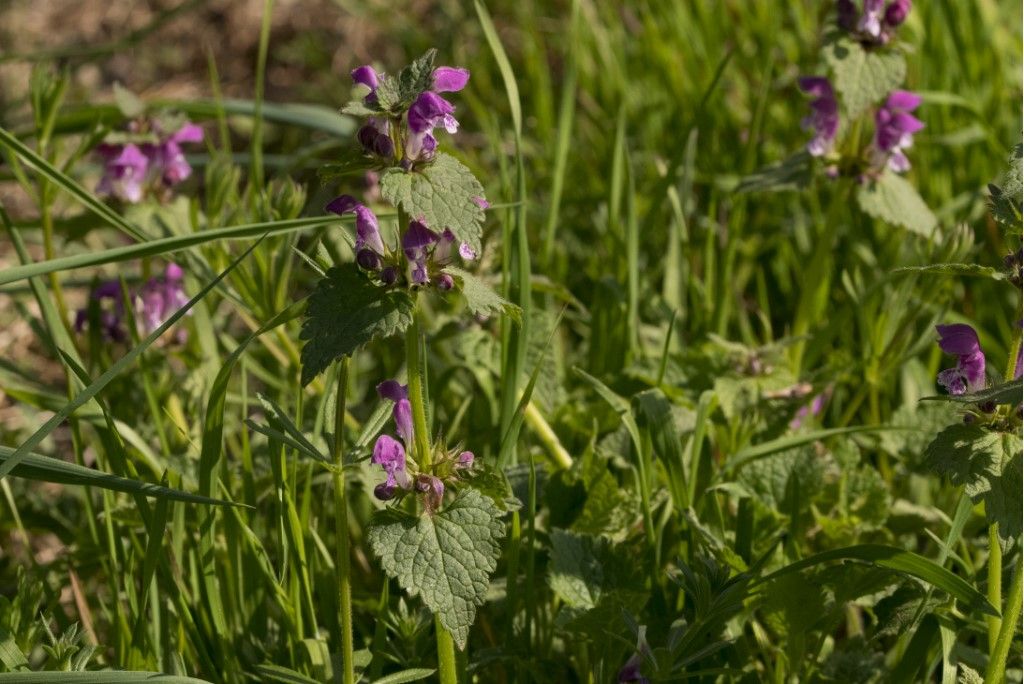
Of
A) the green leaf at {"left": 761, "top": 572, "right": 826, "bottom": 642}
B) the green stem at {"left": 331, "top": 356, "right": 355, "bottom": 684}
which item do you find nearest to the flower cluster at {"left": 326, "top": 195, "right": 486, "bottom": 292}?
the green stem at {"left": 331, "top": 356, "right": 355, "bottom": 684}

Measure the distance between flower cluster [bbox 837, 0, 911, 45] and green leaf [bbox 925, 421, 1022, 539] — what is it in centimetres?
111

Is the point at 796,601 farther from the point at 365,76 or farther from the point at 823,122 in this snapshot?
the point at 823,122

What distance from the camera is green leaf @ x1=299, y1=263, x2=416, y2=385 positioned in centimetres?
140

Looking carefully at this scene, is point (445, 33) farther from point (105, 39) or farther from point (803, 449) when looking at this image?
point (803, 449)

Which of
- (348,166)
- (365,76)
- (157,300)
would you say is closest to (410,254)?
(348,166)

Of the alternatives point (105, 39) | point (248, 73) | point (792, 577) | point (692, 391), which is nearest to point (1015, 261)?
point (792, 577)

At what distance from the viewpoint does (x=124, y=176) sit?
2.51 m

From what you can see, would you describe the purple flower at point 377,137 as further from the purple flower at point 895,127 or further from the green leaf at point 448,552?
the purple flower at point 895,127

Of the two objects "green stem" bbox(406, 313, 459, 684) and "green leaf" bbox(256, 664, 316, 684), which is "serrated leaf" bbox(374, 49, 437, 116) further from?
"green leaf" bbox(256, 664, 316, 684)

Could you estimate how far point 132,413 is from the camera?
2.48m

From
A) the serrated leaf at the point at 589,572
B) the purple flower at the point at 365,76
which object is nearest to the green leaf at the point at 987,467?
the serrated leaf at the point at 589,572

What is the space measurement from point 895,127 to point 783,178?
0.23 m

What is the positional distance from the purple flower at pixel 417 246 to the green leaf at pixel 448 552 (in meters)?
0.26

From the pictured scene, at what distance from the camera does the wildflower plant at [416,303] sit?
1.40m
